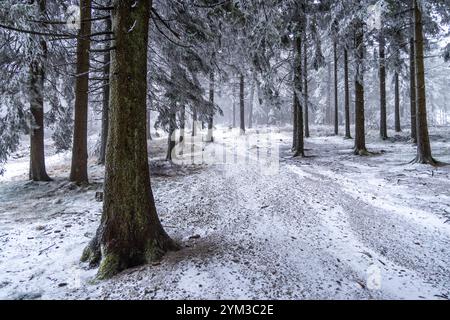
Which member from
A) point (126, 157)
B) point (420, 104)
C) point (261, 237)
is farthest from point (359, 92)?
point (126, 157)

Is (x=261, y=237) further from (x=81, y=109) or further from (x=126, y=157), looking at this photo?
(x=81, y=109)

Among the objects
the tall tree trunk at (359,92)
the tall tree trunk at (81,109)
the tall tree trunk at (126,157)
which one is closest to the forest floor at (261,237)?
the tall tree trunk at (126,157)

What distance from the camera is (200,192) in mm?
8531

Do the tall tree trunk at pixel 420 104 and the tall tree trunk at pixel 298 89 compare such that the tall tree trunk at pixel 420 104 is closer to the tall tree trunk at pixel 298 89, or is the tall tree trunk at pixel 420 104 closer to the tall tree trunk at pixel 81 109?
the tall tree trunk at pixel 298 89

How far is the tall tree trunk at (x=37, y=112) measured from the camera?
9.30 metres

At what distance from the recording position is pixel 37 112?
10.1 m

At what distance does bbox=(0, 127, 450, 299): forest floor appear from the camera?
3771 millimetres

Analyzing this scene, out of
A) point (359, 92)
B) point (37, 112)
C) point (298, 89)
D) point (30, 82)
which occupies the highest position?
point (298, 89)

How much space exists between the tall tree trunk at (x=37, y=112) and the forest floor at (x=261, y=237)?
638 mm

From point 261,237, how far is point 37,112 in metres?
9.40
